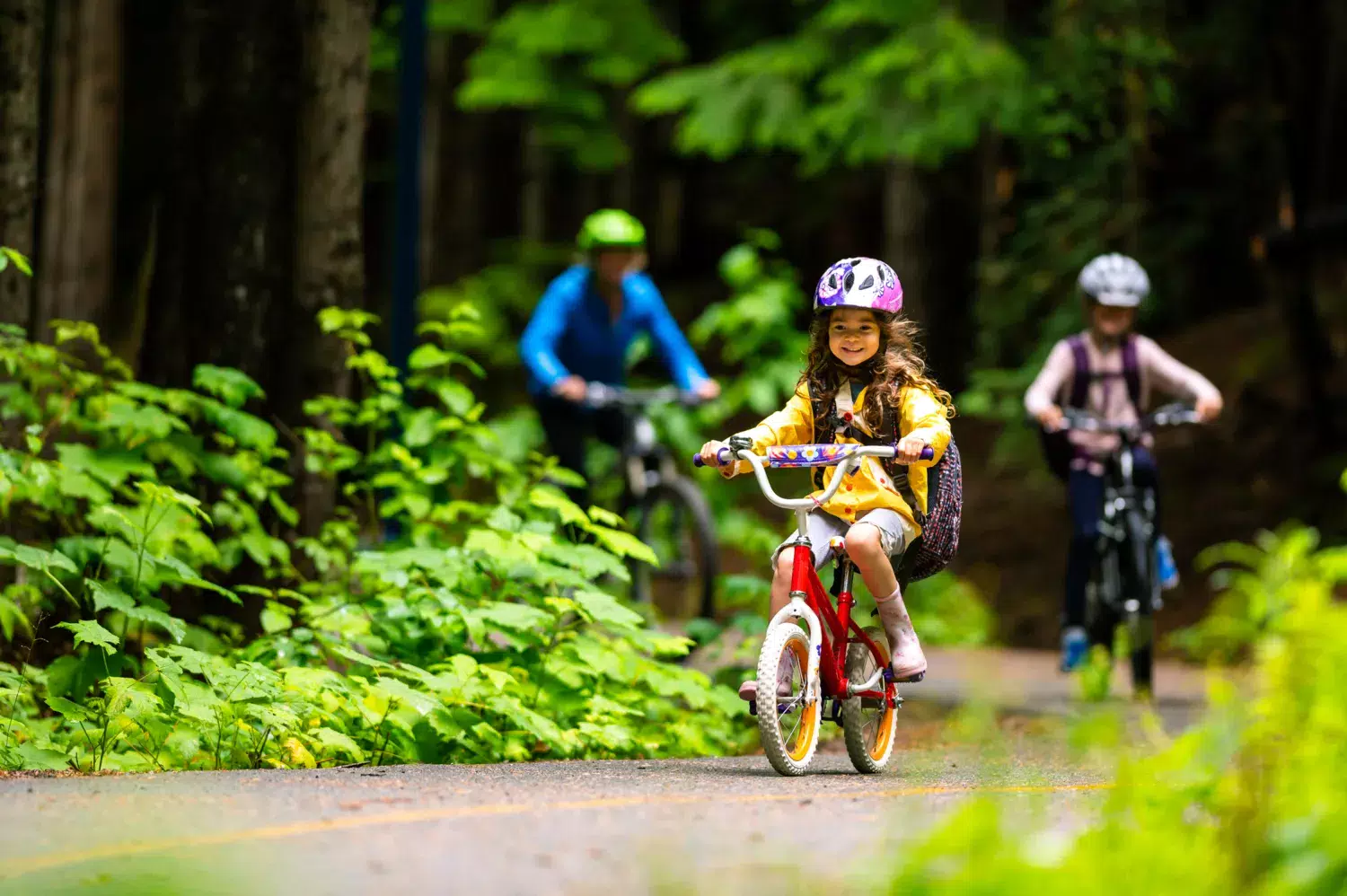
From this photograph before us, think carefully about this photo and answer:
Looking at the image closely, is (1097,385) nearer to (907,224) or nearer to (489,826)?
(489,826)

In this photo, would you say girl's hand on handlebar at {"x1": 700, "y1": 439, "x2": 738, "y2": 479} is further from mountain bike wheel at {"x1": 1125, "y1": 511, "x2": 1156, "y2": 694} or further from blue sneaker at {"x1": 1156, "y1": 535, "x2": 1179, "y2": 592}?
blue sneaker at {"x1": 1156, "y1": 535, "x2": 1179, "y2": 592}

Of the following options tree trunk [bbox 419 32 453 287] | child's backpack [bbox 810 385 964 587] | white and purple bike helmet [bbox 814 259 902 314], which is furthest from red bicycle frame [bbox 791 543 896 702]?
tree trunk [bbox 419 32 453 287]

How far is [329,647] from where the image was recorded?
292 inches

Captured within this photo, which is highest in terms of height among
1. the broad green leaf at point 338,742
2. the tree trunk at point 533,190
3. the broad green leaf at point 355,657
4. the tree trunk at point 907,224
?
the tree trunk at point 533,190

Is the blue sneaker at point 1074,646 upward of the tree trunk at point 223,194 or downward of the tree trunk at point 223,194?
downward

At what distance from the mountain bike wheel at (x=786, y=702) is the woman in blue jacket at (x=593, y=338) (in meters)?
4.70

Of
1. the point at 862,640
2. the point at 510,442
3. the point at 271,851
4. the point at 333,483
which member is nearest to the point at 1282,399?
the point at 510,442

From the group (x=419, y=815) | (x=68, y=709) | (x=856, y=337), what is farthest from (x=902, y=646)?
(x=68, y=709)

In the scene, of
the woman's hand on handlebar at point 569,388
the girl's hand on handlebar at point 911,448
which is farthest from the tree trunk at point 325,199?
the girl's hand on handlebar at point 911,448

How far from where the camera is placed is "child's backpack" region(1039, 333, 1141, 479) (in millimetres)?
11141

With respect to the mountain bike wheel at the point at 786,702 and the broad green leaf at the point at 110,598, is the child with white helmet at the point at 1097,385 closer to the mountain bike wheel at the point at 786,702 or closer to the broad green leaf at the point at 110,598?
the mountain bike wheel at the point at 786,702

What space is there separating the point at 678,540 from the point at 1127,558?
2509 millimetres

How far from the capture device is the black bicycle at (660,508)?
1110 centimetres

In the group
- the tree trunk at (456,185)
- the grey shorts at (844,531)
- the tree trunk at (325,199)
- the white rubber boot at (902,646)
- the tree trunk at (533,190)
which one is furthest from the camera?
the tree trunk at (533,190)
